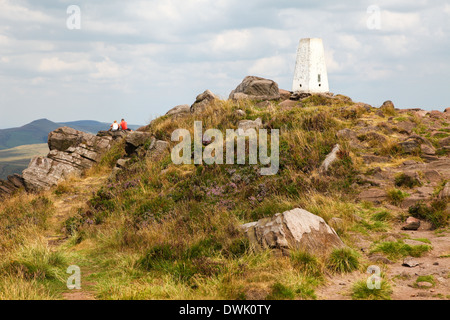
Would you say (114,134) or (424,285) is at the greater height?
(114,134)

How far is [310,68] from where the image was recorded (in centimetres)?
2698

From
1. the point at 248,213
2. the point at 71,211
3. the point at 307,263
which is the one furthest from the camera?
the point at 71,211

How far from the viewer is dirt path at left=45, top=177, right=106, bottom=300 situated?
23.6 feet

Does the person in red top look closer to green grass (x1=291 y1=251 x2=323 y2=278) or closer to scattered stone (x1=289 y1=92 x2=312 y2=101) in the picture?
scattered stone (x1=289 y1=92 x2=312 y2=101)

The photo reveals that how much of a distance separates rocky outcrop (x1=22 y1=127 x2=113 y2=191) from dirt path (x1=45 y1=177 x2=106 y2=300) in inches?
45.8

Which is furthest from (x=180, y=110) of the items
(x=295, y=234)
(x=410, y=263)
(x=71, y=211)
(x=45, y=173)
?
(x=410, y=263)

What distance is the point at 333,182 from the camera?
1216 centimetres

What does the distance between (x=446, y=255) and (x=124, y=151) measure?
17070 mm

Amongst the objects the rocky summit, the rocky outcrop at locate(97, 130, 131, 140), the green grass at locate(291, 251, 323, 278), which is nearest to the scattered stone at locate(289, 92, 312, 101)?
the rocky summit

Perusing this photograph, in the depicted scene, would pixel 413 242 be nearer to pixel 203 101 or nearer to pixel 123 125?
pixel 203 101

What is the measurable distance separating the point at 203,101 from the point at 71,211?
11.0m

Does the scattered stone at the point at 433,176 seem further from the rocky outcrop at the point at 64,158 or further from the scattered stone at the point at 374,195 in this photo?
the rocky outcrop at the point at 64,158
